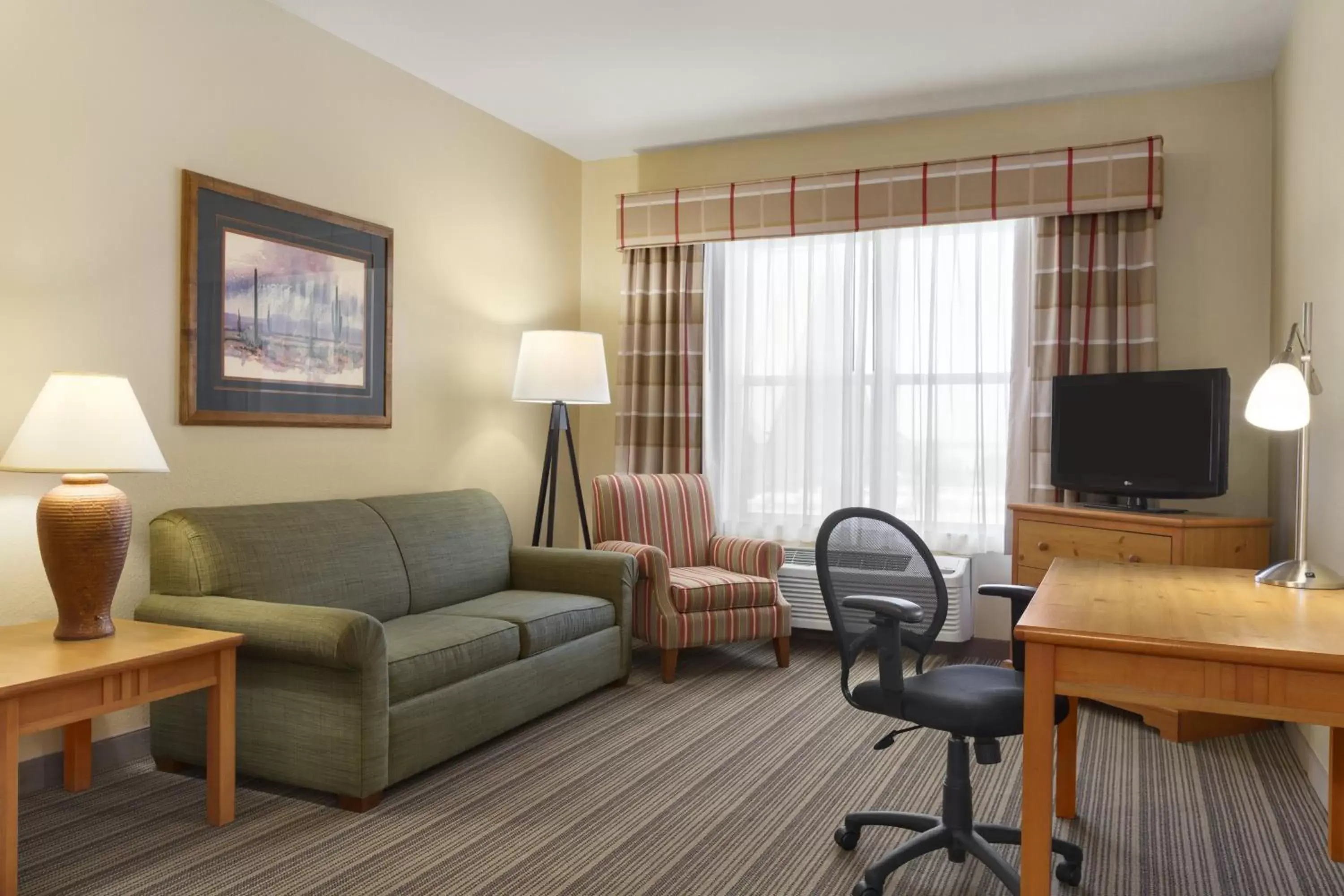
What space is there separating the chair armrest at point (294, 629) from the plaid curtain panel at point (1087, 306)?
3.14m

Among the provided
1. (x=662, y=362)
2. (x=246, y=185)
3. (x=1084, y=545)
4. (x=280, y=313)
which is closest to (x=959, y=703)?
(x=1084, y=545)

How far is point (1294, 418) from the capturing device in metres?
2.36

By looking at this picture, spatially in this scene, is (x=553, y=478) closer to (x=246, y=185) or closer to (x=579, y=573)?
(x=579, y=573)

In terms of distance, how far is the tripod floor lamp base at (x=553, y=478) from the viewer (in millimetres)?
4719

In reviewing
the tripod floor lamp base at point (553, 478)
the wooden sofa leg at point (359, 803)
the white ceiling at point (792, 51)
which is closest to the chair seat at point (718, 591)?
the tripod floor lamp base at point (553, 478)

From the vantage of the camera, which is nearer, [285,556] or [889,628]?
[889,628]

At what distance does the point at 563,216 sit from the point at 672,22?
184cm

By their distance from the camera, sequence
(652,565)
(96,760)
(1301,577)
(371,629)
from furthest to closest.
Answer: (652,565)
(96,760)
(371,629)
(1301,577)

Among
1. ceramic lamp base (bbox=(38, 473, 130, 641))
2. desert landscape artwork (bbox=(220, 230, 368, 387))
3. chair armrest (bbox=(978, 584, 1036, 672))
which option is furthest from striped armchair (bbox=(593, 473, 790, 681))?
ceramic lamp base (bbox=(38, 473, 130, 641))

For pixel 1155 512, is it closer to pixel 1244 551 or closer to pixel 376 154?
pixel 1244 551

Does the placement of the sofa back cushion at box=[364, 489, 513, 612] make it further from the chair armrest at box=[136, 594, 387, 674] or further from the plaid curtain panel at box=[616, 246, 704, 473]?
the plaid curtain panel at box=[616, 246, 704, 473]

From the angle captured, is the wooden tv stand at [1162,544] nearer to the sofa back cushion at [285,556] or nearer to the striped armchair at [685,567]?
the striped armchair at [685,567]

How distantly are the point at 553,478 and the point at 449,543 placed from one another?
1089 millimetres

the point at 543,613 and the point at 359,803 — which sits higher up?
the point at 543,613
